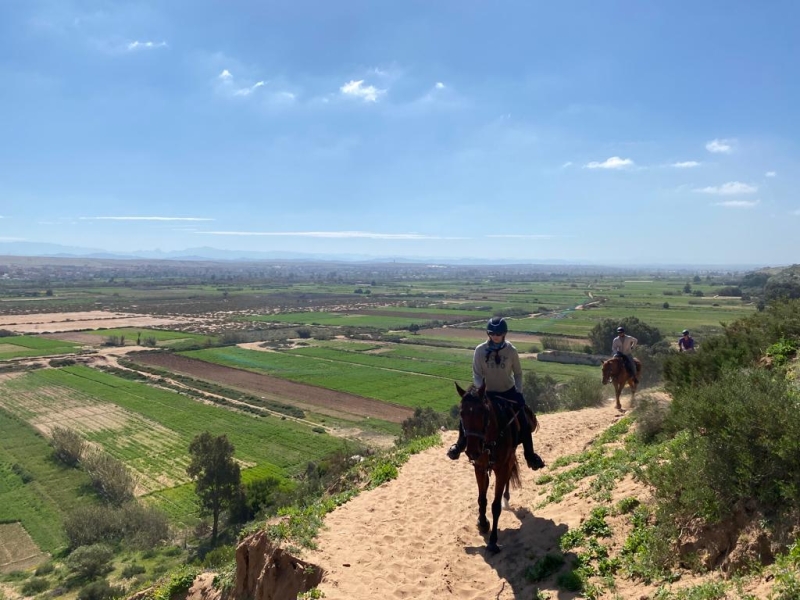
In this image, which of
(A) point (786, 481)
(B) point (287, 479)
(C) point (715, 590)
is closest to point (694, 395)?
(A) point (786, 481)

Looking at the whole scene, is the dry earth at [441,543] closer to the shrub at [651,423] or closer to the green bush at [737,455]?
the green bush at [737,455]

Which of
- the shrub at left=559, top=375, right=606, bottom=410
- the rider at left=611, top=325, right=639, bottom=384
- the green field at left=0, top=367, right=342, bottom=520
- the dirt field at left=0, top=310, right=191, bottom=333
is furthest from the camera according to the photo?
the dirt field at left=0, top=310, right=191, bottom=333

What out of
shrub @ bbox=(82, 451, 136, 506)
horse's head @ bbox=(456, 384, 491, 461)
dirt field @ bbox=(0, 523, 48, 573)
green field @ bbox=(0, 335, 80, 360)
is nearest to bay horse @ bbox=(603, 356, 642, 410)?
horse's head @ bbox=(456, 384, 491, 461)

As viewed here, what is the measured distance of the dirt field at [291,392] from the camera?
149 feet

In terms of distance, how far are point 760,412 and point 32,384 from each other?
66441mm

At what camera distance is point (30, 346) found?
75.8 m

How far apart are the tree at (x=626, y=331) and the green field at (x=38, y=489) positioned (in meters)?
47.0

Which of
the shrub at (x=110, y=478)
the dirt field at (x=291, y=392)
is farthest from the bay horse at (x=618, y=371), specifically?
the dirt field at (x=291, y=392)

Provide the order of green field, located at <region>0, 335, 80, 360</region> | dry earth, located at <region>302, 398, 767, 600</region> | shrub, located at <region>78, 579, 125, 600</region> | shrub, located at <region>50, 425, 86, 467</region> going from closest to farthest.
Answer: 1. dry earth, located at <region>302, 398, 767, 600</region>
2. shrub, located at <region>78, 579, 125, 600</region>
3. shrub, located at <region>50, 425, 86, 467</region>
4. green field, located at <region>0, 335, 80, 360</region>

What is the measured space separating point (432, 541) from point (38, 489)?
1251 inches

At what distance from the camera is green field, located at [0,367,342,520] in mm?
32344

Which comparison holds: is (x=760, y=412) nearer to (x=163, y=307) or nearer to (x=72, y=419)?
(x=72, y=419)

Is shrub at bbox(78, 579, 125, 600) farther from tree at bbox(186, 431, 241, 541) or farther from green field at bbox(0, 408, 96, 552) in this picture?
green field at bbox(0, 408, 96, 552)

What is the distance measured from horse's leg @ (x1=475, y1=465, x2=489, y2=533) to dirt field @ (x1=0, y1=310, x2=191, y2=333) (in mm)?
106916
